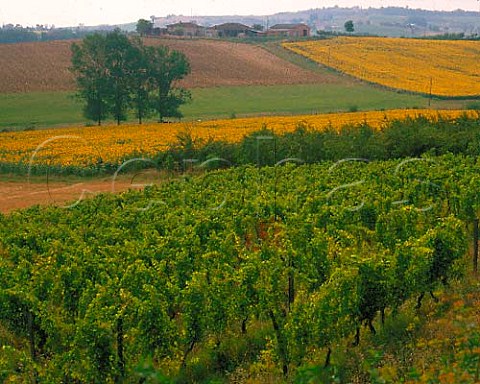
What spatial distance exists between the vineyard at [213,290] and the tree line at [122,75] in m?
32.6

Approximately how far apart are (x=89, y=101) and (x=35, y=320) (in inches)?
1532

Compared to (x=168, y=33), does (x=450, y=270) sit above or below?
below

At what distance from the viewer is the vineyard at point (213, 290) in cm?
1084

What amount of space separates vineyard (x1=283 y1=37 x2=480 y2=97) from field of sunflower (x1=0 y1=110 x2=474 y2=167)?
18.5 meters

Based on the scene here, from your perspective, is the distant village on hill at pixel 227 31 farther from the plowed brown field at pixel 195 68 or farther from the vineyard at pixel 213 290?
the vineyard at pixel 213 290

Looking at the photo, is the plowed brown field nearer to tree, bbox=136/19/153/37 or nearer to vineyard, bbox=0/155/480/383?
tree, bbox=136/19/153/37

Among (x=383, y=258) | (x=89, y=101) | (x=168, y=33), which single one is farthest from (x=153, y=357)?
(x=168, y=33)

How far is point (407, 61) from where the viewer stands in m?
77.8

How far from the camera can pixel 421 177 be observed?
2041 cm

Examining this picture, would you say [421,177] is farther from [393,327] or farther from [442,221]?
[393,327]

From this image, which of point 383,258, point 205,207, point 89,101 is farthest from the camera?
point 89,101

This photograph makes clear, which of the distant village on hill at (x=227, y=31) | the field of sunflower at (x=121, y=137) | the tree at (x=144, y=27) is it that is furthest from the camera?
the distant village on hill at (x=227, y=31)

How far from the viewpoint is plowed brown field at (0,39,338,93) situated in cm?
6538

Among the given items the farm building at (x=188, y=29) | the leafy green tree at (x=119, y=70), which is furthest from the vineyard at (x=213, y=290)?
the farm building at (x=188, y=29)
